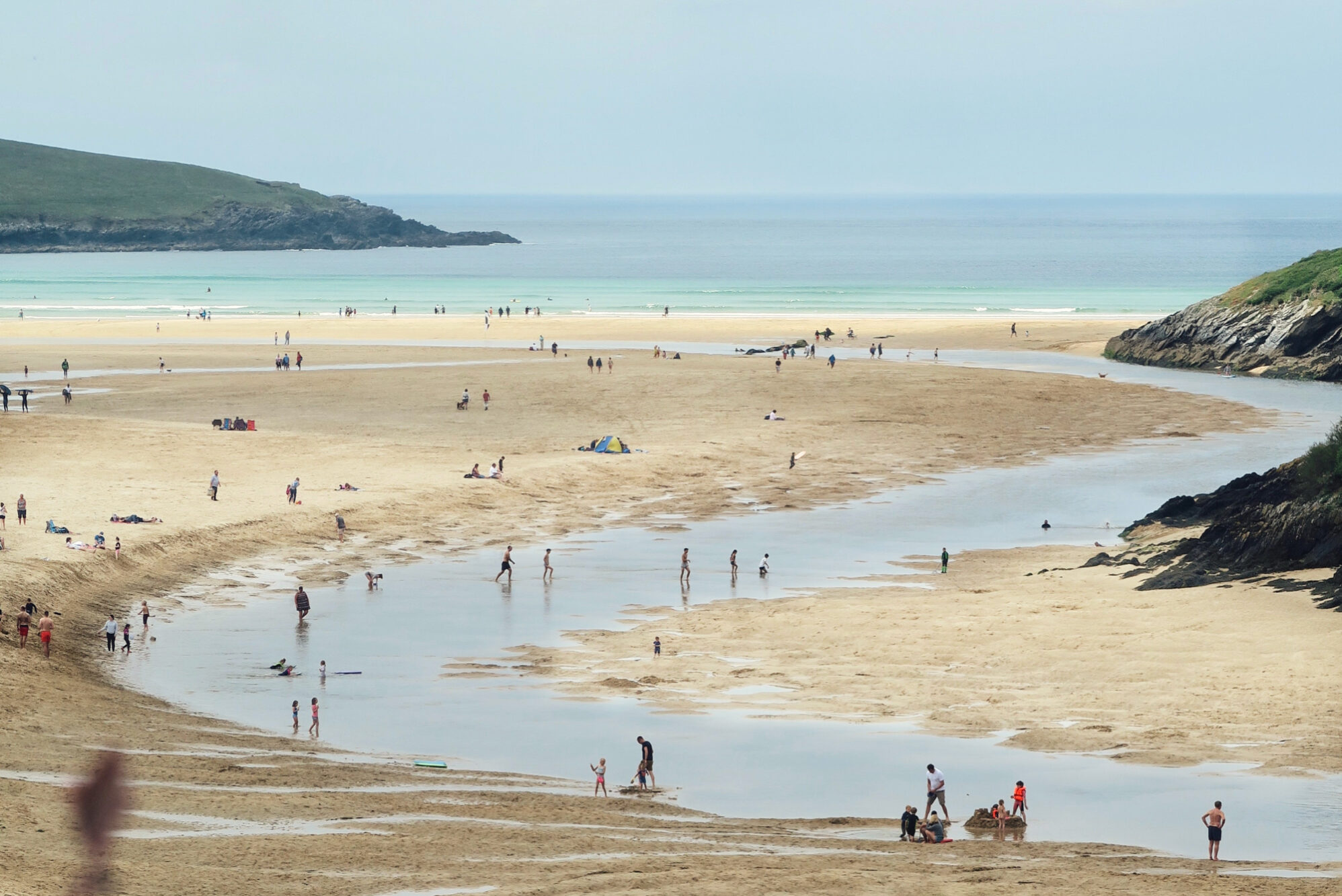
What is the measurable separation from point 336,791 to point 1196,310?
217 feet

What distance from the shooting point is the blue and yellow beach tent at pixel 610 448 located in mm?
44469

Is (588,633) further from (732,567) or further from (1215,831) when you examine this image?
(1215,831)

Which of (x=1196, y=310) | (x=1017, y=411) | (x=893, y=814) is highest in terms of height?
(x=1196, y=310)

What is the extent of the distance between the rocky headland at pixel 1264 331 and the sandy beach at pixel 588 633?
9.51 meters

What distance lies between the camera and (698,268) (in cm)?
16125

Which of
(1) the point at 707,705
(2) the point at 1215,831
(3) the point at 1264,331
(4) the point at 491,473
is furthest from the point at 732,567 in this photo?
(3) the point at 1264,331

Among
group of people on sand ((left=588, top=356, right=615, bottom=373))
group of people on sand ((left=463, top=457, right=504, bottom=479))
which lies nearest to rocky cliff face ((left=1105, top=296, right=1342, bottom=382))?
group of people on sand ((left=588, top=356, right=615, bottom=373))

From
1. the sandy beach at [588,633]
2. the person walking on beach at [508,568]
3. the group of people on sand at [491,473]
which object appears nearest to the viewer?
the sandy beach at [588,633]

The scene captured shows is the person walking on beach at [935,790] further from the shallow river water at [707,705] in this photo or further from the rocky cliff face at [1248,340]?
the rocky cliff face at [1248,340]

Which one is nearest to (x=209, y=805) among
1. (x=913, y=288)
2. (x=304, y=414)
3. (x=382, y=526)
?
(x=382, y=526)

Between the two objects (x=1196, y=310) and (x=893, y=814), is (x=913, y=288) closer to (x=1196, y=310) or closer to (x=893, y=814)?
(x=1196, y=310)

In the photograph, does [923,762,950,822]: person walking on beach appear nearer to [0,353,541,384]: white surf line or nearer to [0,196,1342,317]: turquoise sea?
[0,353,541,384]: white surf line

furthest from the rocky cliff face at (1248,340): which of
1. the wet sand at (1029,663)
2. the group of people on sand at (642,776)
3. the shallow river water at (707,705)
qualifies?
the group of people on sand at (642,776)

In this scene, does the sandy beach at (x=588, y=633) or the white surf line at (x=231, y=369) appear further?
the white surf line at (x=231, y=369)
